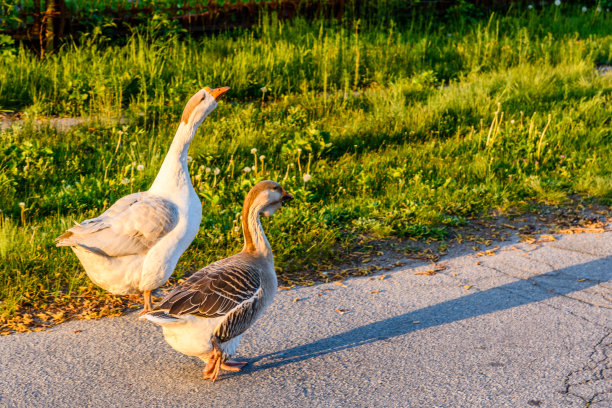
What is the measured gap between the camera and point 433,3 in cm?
1273

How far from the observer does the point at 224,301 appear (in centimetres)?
372

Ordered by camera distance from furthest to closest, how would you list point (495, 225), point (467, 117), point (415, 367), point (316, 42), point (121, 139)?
1. point (316, 42)
2. point (467, 117)
3. point (121, 139)
4. point (495, 225)
5. point (415, 367)

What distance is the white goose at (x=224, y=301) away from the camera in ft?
12.0

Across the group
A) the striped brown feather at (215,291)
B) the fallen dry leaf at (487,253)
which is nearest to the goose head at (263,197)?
the striped brown feather at (215,291)

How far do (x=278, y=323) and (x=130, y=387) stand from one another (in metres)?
1.19

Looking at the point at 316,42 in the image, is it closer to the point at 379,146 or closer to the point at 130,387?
the point at 379,146

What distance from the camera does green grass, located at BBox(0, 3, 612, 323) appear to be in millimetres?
5969

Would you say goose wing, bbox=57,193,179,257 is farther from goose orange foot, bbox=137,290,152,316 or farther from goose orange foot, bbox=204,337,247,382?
goose orange foot, bbox=204,337,247,382

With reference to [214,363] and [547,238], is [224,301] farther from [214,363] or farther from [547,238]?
[547,238]

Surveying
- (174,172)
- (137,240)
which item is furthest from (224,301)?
(174,172)

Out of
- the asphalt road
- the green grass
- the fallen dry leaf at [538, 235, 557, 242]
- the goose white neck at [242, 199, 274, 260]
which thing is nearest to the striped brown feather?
the goose white neck at [242, 199, 274, 260]

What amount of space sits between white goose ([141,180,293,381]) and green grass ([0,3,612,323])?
1.37 meters

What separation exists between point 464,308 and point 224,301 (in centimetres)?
202

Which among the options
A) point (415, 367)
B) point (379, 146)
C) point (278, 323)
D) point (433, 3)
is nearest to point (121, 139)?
point (379, 146)
